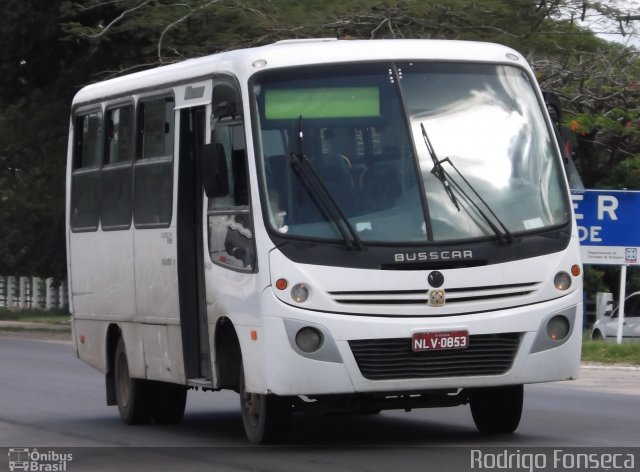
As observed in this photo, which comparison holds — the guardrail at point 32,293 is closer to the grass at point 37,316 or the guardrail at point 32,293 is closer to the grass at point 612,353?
the grass at point 37,316

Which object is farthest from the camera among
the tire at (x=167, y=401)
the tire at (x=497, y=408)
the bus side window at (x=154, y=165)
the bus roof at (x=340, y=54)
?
the tire at (x=167, y=401)

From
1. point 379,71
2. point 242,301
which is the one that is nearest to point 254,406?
point 242,301

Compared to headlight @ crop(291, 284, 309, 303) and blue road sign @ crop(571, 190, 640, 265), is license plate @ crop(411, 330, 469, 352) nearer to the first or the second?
headlight @ crop(291, 284, 309, 303)

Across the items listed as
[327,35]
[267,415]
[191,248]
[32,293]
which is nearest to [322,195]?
[267,415]

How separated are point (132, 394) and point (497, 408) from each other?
3870 millimetres

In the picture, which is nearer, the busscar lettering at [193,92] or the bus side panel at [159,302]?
the busscar lettering at [193,92]

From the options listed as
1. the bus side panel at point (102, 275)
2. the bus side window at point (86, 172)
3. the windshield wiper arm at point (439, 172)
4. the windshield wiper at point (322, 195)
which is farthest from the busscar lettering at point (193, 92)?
the bus side window at point (86, 172)

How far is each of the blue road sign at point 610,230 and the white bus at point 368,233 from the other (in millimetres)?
12149

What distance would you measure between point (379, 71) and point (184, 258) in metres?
2.23

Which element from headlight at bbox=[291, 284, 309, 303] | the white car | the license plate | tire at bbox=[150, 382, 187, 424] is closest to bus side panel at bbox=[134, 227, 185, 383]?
tire at bbox=[150, 382, 187, 424]

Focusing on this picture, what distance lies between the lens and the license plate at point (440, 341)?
1091 centimetres

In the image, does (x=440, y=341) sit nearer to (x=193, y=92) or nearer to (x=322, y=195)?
(x=322, y=195)

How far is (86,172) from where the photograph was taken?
15.5 meters

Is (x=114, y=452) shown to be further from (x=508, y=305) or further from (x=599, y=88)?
(x=599, y=88)
